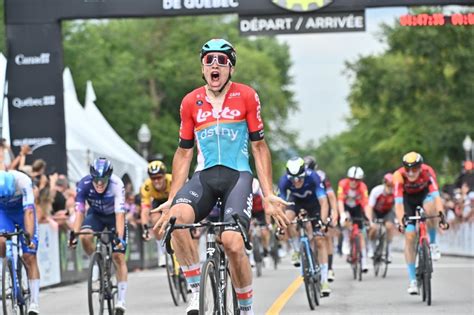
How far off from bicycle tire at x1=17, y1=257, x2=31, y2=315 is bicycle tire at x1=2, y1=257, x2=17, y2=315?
18 centimetres

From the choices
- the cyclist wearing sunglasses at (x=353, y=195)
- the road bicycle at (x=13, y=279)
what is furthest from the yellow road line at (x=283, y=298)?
the road bicycle at (x=13, y=279)

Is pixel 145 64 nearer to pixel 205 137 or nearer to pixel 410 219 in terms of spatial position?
pixel 410 219

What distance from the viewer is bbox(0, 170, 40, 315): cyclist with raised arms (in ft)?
44.7

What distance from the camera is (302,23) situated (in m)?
23.5

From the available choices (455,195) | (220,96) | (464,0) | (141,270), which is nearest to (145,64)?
(455,195)

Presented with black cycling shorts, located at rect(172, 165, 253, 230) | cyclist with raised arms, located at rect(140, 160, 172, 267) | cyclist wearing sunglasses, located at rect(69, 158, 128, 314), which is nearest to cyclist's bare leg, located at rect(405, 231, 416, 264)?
cyclist with raised arms, located at rect(140, 160, 172, 267)

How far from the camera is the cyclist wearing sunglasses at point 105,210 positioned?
14.2 m

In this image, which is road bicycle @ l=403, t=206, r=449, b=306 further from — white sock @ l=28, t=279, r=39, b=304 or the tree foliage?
the tree foliage

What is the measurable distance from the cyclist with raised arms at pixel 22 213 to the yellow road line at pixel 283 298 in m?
2.68

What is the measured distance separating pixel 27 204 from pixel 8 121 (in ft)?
36.6

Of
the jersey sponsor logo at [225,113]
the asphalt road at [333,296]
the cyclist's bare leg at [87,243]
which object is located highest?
the jersey sponsor logo at [225,113]

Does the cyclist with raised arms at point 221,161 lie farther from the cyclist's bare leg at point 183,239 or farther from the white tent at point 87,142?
the white tent at point 87,142

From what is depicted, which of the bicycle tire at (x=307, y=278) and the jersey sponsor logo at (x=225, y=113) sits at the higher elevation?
the jersey sponsor logo at (x=225, y=113)

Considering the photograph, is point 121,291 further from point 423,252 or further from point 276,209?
point 276,209
